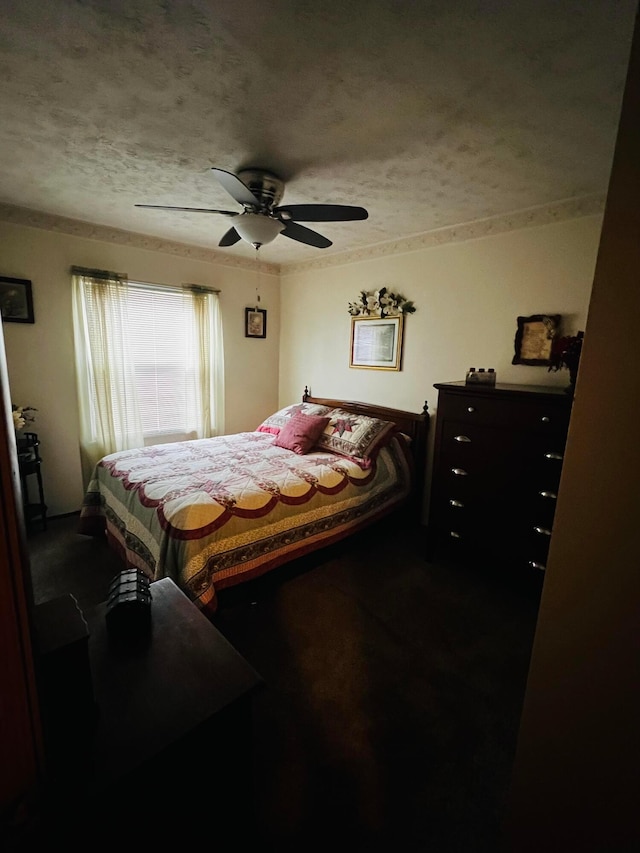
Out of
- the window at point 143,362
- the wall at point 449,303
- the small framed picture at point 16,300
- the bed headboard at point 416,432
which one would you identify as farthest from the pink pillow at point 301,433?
the small framed picture at point 16,300

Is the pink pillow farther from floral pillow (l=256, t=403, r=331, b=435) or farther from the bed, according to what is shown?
floral pillow (l=256, t=403, r=331, b=435)

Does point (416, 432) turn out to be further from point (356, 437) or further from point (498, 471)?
point (498, 471)

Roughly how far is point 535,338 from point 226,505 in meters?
2.39

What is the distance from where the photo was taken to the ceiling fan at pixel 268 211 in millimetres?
1845

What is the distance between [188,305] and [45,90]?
2337 millimetres

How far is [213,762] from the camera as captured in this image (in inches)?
35.2

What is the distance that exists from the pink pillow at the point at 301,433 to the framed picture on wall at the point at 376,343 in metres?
0.78

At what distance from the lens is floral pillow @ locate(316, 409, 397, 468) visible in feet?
9.81

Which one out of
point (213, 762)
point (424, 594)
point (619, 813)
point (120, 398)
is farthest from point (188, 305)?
point (619, 813)

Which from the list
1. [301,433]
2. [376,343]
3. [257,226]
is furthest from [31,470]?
[376,343]

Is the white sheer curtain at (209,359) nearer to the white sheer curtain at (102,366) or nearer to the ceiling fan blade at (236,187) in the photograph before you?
the white sheer curtain at (102,366)

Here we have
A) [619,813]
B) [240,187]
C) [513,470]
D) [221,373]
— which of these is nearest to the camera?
[619,813]

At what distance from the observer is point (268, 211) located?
2.05 metres

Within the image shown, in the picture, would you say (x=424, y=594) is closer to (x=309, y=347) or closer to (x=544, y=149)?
(x=544, y=149)
